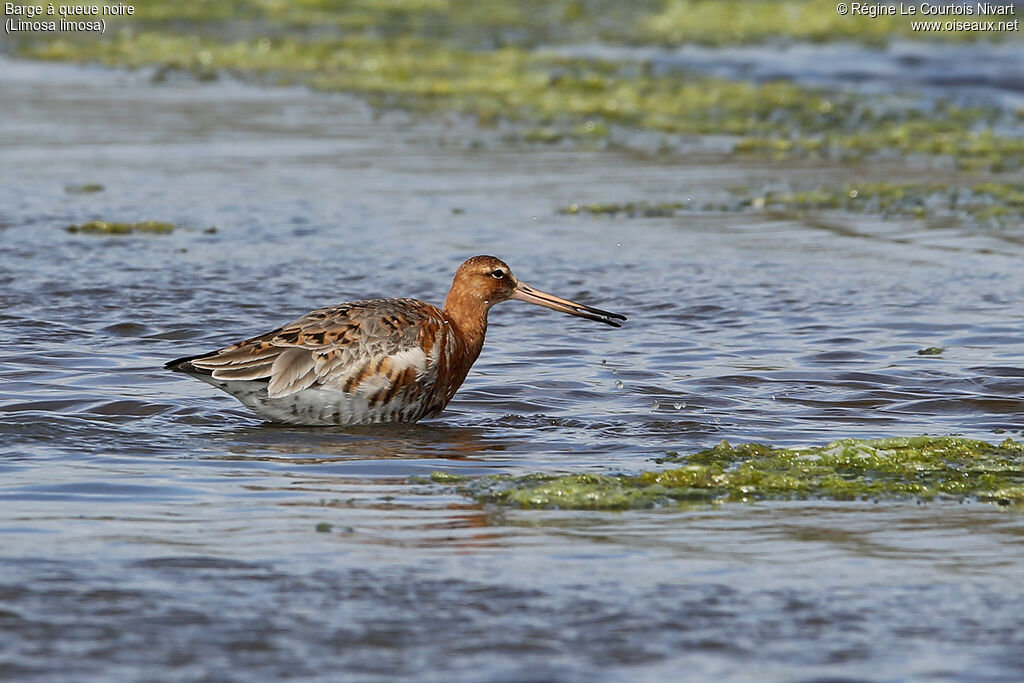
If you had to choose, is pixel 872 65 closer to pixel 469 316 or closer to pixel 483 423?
pixel 469 316

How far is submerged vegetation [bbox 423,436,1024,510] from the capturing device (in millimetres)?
5953

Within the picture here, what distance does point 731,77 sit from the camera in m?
18.2

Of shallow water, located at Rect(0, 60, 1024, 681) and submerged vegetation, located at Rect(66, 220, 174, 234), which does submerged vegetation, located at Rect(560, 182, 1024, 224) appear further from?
submerged vegetation, located at Rect(66, 220, 174, 234)

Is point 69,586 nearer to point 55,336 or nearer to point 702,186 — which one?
point 55,336

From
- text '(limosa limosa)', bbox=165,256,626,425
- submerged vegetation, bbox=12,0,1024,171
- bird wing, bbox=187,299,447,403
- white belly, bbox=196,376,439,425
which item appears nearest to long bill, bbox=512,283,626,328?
text '(limosa limosa)', bbox=165,256,626,425

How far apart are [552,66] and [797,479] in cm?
1302

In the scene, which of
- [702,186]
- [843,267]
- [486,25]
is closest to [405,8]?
[486,25]

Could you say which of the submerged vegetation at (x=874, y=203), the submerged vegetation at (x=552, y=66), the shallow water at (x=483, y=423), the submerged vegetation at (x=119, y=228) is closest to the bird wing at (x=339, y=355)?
the shallow water at (x=483, y=423)

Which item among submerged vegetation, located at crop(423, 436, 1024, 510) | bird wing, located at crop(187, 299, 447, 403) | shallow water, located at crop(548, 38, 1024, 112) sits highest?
shallow water, located at crop(548, 38, 1024, 112)

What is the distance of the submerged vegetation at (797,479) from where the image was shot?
5953 millimetres

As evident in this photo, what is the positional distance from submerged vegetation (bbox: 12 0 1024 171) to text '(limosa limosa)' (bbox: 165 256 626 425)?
24.4ft

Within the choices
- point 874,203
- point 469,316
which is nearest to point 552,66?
point 874,203

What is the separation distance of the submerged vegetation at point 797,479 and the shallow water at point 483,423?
16cm

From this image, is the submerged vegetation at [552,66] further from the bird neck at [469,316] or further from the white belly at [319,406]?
the white belly at [319,406]
